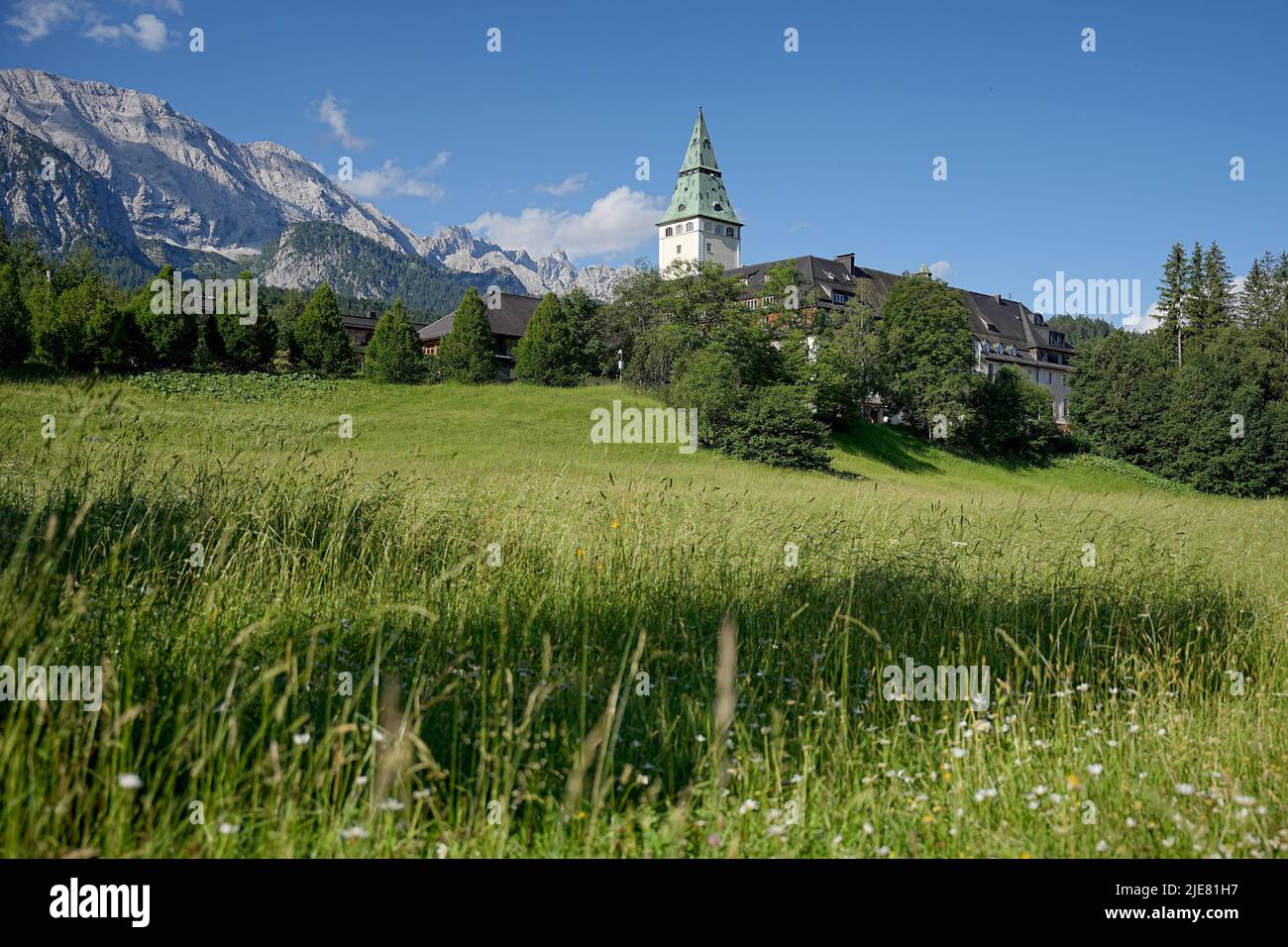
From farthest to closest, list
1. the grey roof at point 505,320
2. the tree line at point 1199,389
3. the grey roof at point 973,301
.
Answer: the grey roof at point 505,320 → the grey roof at point 973,301 → the tree line at point 1199,389

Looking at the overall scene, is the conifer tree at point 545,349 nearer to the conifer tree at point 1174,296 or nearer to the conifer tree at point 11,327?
the conifer tree at point 11,327

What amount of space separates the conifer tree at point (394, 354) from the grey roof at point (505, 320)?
3271cm

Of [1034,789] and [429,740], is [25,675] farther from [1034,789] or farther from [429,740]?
[1034,789]

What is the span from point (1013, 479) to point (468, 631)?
167 feet

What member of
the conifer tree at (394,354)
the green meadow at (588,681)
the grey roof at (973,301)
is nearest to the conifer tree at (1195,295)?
the grey roof at (973,301)

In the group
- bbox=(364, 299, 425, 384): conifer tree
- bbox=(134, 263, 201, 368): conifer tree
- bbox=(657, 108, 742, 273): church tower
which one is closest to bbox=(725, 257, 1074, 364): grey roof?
bbox=(657, 108, 742, 273): church tower

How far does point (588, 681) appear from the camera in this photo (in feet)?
12.3

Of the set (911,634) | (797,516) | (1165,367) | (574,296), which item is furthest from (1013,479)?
(911,634)

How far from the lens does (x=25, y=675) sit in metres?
2.55

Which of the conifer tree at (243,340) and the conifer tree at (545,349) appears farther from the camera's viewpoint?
the conifer tree at (545,349)

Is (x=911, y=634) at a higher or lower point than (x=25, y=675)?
lower

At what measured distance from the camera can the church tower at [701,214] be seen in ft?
351

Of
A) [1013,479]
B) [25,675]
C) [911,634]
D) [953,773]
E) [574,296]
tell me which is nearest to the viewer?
[25,675]

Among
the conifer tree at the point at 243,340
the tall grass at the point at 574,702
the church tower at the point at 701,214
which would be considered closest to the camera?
the tall grass at the point at 574,702
